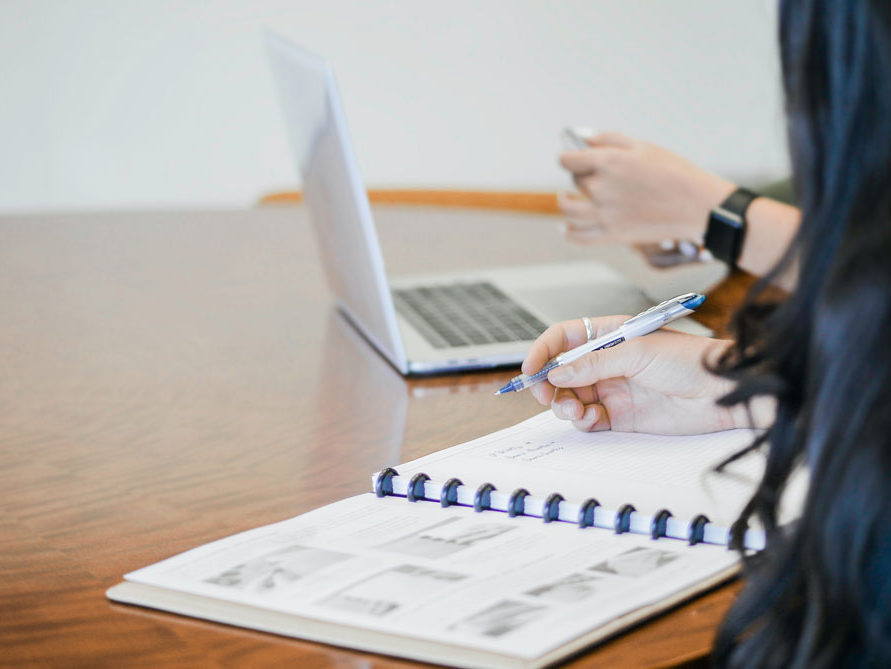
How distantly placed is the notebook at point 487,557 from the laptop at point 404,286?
287mm

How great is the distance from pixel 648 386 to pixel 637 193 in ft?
1.89

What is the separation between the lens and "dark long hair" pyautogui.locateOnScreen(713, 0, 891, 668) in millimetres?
450

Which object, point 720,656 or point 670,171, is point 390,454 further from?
point 670,171

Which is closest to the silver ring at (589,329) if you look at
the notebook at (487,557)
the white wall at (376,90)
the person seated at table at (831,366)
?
the notebook at (487,557)

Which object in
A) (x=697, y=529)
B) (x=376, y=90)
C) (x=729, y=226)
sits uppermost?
(x=376, y=90)

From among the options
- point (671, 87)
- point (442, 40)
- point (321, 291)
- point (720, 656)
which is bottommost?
point (720, 656)

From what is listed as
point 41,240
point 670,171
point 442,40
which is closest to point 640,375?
point 670,171

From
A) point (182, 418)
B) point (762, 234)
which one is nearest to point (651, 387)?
point (182, 418)

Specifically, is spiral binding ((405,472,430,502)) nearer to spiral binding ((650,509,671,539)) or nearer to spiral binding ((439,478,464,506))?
spiral binding ((439,478,464,506))

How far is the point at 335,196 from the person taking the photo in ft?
3.67

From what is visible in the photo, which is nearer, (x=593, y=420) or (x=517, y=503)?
(x=517, y=503)

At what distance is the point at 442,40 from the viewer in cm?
297

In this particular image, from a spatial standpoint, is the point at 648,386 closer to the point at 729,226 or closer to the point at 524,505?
the point at 524,505

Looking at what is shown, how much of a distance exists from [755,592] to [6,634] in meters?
0.38
